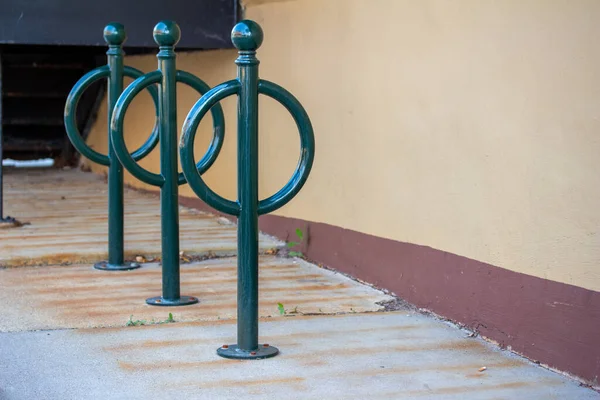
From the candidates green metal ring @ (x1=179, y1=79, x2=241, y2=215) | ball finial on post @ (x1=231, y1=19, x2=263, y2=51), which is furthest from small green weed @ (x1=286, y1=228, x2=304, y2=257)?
ball finial on post @ (x1=231, y1=19, x2=263, y2=51)

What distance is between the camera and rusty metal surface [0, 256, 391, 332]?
15.3 feet

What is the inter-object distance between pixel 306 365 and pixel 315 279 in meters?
1.83

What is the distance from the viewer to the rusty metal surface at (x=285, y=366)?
3475 millimetres

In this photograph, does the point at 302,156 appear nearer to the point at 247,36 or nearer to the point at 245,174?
the point at 245,174

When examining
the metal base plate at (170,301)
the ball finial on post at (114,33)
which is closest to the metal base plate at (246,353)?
the metal base plate at (170,301)

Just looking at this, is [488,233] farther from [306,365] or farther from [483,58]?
[306,365]

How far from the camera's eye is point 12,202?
876cm

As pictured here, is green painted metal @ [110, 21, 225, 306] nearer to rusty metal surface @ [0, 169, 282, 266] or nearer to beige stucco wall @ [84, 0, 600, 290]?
beige stucco wall @ [84, 0, 600, 290]

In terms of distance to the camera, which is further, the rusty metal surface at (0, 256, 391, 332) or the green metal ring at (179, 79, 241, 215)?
the rusty metal surface at (0, 256, 391, 332)

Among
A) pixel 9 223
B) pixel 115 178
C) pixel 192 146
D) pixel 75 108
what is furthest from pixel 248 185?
pixel 9 223

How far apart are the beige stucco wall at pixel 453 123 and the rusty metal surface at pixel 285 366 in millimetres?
442

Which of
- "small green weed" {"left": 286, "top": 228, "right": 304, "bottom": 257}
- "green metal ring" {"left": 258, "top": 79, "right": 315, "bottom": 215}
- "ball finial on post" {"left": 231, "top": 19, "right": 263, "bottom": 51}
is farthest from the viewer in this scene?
"small green weed" {"left": 286, "top": 228, "right": 304, "bottom": 257}

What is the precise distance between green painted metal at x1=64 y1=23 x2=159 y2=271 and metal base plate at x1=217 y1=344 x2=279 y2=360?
2.07 metres

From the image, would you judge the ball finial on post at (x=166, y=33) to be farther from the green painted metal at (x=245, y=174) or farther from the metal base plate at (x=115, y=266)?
the metal base plate at (x=115, y=266)
